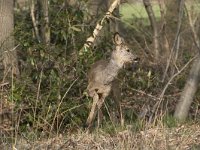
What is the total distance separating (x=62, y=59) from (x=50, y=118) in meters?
1.77

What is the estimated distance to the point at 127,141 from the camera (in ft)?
24.7

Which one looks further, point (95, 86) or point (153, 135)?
point (95, 86)

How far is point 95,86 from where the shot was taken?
1098 cm

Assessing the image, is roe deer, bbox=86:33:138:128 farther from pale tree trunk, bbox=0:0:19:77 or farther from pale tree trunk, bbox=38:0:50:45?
pale tree trunk, bbox=38:0:50:45

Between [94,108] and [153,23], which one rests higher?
[153,23]

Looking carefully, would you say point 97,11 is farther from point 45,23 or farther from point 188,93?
point 188,93

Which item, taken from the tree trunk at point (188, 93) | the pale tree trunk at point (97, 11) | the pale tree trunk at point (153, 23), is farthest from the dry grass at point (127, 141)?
the pale tree trunk at point (153, 23)

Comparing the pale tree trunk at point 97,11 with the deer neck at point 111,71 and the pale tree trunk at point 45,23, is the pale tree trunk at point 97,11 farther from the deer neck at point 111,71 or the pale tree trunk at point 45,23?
the deer neck at point 111,71

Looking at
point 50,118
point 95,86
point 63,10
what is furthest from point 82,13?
point 50,118

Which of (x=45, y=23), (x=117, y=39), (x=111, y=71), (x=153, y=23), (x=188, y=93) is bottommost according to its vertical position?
(x=188, y=93)

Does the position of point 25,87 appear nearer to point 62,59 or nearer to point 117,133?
point 62,59

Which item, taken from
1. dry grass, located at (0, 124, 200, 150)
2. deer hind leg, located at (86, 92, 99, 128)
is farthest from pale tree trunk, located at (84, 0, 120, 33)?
dry grass, located at (0, 124, 200, 150)

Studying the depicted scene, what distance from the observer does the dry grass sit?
7504 millimetres

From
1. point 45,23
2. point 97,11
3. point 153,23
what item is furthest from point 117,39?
point 153,23
